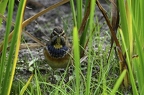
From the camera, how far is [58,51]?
10.7 ft

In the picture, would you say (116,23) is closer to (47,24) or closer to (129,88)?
(129,88)

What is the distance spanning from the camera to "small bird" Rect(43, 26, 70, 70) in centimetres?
322

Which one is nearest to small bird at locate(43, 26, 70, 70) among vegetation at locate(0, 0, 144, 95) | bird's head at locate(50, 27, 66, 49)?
bird's head at locate(50, 27, 66, 49)

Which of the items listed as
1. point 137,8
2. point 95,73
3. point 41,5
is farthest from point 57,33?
point 41,5

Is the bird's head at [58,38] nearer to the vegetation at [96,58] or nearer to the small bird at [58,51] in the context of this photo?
the small bird at [58,51]

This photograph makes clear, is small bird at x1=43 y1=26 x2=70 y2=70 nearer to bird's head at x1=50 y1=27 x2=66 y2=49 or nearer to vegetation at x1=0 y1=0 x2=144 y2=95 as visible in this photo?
bird's head at x1=50 y1=27 x2=66 y2=49

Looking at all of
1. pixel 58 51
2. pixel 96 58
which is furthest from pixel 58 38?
pixel 96 58

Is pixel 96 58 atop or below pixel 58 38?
below

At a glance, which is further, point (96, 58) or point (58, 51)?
point (58, 51)

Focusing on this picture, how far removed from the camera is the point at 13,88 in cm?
291

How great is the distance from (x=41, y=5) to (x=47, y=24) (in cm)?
64

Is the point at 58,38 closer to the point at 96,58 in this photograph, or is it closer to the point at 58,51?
the point at 58,51

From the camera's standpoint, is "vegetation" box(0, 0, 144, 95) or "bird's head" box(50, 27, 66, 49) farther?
"bird's head" box(50, 27, 66, 49)

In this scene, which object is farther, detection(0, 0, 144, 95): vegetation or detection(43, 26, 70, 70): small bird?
detection(43, 26, 70, 70): small bird
